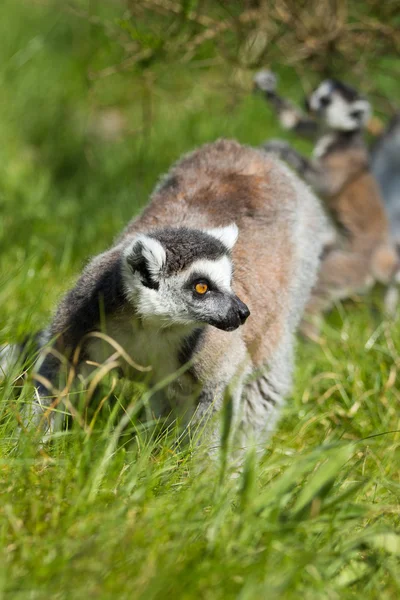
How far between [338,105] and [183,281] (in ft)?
12.3

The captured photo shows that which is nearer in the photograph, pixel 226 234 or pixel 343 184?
pixel 226 234

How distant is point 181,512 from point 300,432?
146 cm

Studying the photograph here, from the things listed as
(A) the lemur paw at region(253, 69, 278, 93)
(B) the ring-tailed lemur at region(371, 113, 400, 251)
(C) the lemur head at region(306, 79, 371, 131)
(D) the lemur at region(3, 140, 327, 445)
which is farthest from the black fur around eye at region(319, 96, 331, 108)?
(D) the lemur at region(3, 140, 327, 445)

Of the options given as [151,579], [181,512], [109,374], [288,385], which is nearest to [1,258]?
[109,374]

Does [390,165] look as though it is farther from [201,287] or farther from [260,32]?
[201,287]

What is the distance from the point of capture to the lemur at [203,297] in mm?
3314

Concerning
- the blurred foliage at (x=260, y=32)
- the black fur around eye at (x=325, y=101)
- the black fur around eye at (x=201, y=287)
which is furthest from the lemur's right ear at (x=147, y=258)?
the black fur around eye at (x=325, y=101)

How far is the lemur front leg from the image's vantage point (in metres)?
6.07

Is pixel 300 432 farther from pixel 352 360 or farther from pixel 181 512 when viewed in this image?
pixel 181 512

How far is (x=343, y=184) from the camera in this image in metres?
6.64

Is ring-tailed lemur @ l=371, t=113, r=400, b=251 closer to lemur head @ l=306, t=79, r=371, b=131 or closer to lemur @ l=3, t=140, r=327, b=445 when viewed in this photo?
lemur head @ l=306, t=79, r=371, b=131

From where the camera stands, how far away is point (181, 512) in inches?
97.6

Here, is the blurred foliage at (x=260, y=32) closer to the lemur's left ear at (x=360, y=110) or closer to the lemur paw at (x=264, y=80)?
the lemur paw at (x=264, y=80)

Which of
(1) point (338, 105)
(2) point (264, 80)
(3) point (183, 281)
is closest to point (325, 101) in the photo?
(1) point (338, 105)
